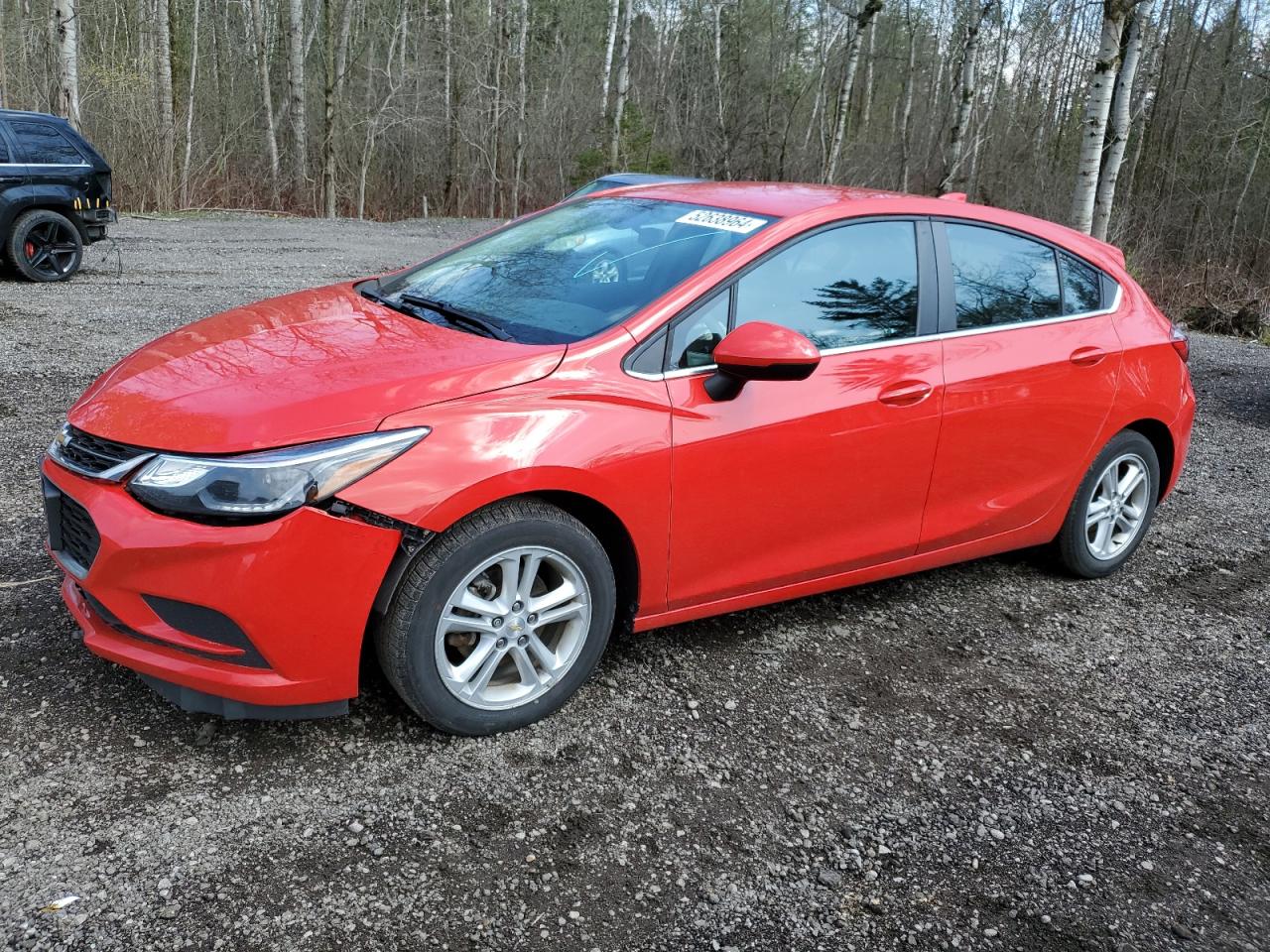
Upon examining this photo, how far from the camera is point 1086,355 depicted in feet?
14.3

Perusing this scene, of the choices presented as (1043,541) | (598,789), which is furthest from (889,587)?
(598,789)

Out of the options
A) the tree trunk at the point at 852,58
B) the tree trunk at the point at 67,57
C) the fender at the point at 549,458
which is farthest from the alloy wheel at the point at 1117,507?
the tree trunk at the point at 852,58

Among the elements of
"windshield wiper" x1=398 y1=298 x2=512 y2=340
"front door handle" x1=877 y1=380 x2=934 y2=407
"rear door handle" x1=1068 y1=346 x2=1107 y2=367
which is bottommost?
"front door handle" x1=877 y1=380 x2=934 y2=407

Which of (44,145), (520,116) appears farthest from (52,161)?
(520,116)

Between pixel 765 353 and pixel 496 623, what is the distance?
1143 mm

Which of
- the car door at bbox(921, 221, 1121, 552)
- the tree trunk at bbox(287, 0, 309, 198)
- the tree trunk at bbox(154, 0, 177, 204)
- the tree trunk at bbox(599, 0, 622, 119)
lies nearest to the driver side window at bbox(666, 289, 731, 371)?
the car door at bbox(921, 221, 1121, 552)

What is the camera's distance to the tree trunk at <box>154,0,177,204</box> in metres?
21.6

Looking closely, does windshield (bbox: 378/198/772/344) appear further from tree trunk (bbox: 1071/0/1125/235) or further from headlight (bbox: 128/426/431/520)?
tree trunk (bbox: 1071/0/1125/235)

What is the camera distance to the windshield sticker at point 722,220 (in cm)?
365

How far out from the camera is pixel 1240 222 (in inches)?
987

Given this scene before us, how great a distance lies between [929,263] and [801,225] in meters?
0.62

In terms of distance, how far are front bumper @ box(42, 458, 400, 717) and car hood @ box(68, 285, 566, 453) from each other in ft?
0.72

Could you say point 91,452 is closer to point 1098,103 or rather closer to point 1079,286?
point 1079,286

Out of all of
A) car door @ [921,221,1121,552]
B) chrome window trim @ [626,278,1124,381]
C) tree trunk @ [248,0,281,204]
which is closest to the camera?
chrome window trim @ [626,278,1124,381]
